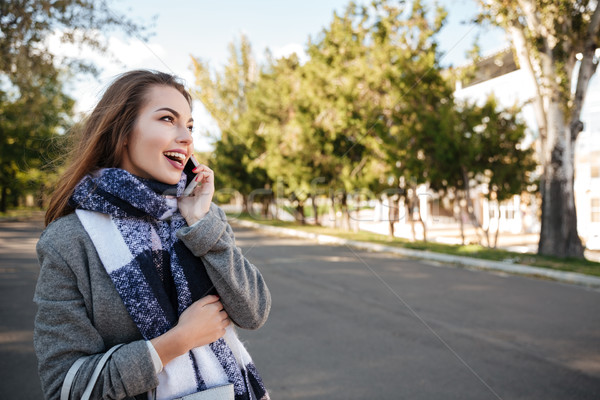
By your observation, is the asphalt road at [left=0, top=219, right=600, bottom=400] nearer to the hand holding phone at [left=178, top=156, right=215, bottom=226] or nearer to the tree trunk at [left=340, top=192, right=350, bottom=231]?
the hand holding phone at [left=178, top=156, right=215, bottom=226]

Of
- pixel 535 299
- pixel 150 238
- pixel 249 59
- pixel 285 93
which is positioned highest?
pixel 249 59

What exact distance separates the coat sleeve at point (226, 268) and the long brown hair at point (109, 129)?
1.21 feet

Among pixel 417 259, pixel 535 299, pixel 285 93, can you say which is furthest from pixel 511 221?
pixel 535 299

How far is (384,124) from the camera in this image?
17438mm

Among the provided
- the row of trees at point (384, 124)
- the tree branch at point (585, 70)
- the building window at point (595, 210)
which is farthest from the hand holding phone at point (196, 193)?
the building window at point (595, 210)

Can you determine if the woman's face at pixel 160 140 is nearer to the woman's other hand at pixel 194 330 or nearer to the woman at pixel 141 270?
the woman at pixel 141 270

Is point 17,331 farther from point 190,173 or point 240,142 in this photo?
point 240,142

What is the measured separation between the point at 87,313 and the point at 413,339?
14.9 feet

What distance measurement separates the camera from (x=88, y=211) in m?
1.40

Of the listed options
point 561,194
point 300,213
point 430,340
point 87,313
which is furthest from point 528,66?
point 300,213

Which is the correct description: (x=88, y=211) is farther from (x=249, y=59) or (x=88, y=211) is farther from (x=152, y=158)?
(x=249, y=59)

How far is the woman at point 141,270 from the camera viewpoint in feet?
4.28

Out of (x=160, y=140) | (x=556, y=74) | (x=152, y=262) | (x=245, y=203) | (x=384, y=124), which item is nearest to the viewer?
(x=152, y=262)

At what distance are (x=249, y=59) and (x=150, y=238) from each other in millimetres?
34263
